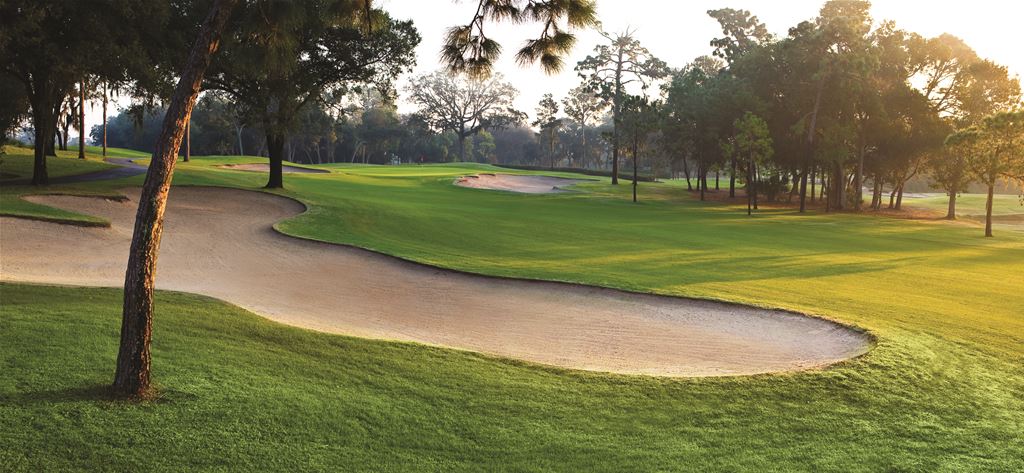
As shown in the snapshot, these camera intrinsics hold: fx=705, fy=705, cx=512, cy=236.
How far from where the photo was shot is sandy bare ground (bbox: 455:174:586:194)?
197 feet

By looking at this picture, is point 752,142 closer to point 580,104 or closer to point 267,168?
point 267,168

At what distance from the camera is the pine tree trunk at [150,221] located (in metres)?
6.45

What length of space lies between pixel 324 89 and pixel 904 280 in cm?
2735

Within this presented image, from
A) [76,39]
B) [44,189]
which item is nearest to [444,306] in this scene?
[76,39]

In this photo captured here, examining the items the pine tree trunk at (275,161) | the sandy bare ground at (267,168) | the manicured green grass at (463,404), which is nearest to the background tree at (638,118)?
the pine tree trunk at (275,161)

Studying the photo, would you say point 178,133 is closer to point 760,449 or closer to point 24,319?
point 24,319

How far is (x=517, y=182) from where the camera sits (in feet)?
218

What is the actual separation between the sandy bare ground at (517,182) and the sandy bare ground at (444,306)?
131 feet

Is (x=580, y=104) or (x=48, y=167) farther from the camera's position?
(x=580, y=104)

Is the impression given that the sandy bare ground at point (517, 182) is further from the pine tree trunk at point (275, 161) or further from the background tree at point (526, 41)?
the background tree at point (526, 41)

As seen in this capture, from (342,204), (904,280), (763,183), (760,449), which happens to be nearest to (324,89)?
(342,204)

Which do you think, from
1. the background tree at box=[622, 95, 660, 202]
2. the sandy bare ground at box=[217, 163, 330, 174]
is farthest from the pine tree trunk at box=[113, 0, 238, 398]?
the sandy bare ground at box=[217, 163, 330, 174]

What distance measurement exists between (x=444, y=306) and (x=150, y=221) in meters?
7.71

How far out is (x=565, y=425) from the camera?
6961 millimetres
